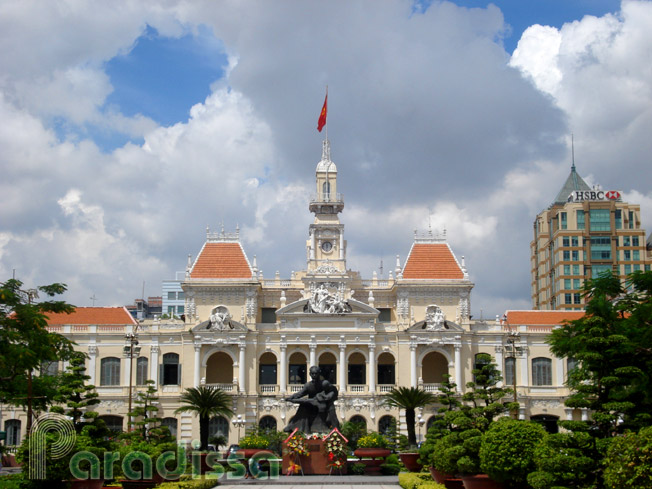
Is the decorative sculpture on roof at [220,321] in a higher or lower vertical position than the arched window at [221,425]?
higher

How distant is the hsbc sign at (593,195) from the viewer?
110875mm

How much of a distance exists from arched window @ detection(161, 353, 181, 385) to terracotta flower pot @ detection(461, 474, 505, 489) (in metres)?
45.1

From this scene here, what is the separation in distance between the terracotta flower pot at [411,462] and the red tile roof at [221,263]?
33.2m

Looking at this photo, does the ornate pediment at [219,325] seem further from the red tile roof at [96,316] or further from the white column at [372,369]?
the white column at [372,369]

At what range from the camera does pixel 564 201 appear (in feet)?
383

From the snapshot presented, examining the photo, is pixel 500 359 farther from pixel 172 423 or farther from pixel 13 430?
pixel 13 430

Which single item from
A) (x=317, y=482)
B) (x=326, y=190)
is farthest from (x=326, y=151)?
(x=317, y=482)

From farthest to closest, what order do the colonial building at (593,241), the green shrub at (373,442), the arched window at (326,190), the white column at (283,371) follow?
1. the colonial building at (593,241)
2. the arched window at (326,190)
3. the white column at (283,371)
4. the green shrub at (373,442)

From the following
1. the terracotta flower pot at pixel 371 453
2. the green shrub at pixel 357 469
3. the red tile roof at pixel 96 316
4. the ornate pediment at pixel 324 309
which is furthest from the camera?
the red tile roof at pixel 96 316

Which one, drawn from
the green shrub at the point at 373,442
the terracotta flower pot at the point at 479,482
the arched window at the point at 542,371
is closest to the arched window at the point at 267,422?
the green shrub at the point at 373,442

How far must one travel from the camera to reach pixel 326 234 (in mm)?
74188

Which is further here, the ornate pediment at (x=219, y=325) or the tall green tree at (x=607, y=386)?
the ornate pediment at (x=219, y=325)

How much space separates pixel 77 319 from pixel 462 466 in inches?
2054

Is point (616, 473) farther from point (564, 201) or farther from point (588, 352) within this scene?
point (564, 201)
